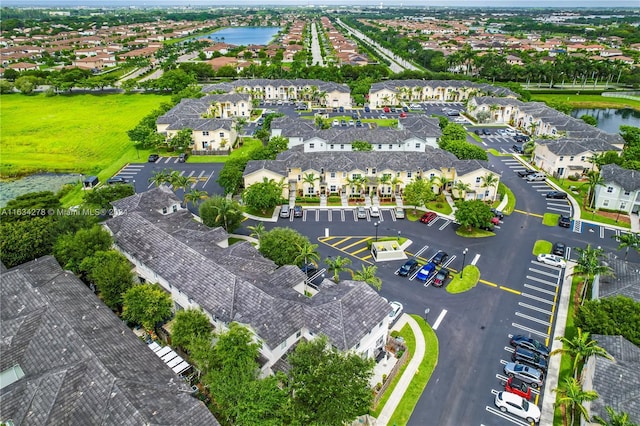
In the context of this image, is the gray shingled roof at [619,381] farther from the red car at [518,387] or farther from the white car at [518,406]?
the red car at [518,387]

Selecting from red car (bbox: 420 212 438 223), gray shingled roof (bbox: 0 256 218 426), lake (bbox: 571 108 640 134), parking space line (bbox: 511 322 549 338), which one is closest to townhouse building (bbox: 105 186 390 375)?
gray shingled roof (bbox: 0 256 218 426)

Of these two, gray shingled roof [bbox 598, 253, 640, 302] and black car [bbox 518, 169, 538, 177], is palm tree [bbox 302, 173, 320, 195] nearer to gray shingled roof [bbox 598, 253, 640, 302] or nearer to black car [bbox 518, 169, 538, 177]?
black car [bbox 518, 169, 538, 177]

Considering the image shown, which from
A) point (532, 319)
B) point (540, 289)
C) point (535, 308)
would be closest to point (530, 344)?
point (532, 319)

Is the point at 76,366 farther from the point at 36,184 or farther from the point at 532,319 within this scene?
the point at 36,184

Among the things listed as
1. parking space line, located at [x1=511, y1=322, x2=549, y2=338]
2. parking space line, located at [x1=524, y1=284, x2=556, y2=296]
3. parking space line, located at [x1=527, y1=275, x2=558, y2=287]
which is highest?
parking space line, located at [x1=527, y1=275, x2=558, y2=287]

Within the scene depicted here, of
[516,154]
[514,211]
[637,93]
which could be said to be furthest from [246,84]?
[637,93]

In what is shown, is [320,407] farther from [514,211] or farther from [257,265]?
[514,211]

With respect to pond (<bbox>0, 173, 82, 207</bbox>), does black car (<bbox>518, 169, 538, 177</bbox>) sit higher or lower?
higher
